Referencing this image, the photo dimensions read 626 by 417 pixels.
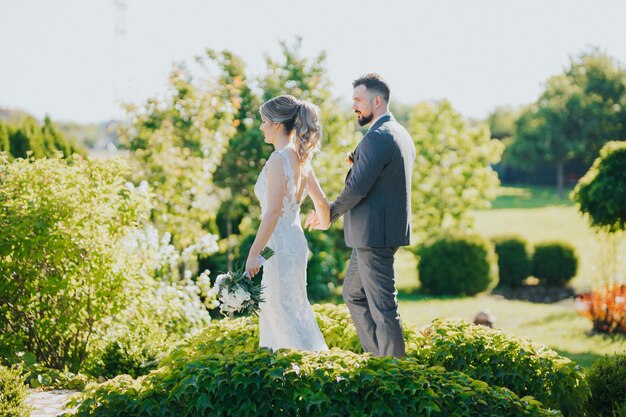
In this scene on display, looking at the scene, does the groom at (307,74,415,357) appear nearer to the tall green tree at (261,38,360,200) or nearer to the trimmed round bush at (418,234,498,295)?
the tall green tree at (261,38,360,200)

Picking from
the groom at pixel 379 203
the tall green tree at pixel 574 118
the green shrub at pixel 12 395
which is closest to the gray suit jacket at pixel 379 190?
the groom at pixel 379 203

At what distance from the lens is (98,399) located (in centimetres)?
431

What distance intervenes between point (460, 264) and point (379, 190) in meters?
10.5

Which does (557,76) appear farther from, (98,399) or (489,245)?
(98,399)

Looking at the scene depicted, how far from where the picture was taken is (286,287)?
525 centimetres

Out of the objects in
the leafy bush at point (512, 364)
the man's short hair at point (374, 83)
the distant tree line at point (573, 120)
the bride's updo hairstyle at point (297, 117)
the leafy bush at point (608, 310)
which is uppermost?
the distant tree line at point (573, 120)

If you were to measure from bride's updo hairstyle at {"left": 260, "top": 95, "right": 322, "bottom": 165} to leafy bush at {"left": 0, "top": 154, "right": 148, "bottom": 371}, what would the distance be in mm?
2300

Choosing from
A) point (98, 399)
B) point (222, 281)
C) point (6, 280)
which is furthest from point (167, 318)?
point (98, 399)

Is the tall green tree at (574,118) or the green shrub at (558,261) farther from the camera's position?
the tall green tree at (574,118)

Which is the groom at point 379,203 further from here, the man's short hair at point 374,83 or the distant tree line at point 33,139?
the distant tree line at point 33,139

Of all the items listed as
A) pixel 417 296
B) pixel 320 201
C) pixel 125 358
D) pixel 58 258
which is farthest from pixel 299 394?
pixel 417 296

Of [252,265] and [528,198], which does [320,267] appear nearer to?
[252,265]

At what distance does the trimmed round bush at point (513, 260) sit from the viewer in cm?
1645

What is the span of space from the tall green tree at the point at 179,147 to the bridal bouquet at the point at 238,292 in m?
5.18
